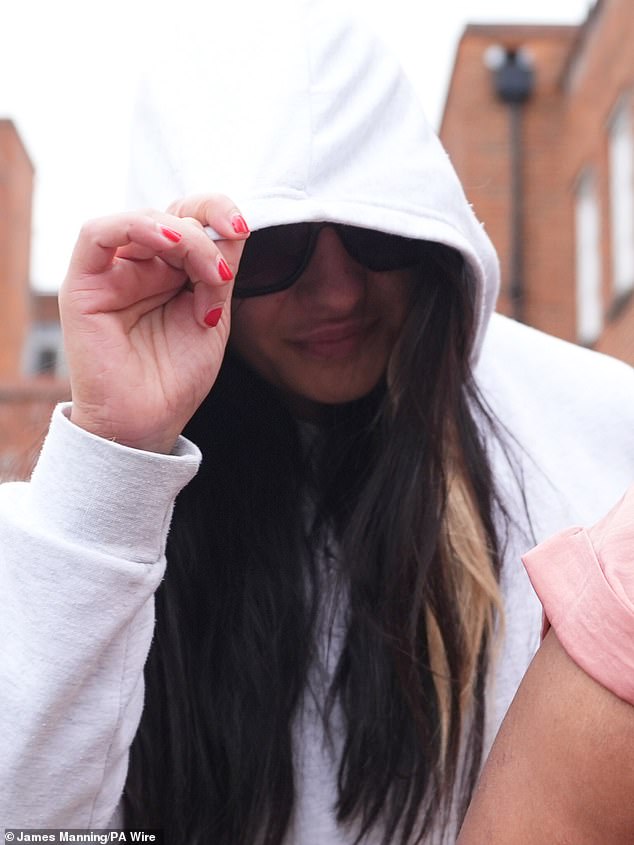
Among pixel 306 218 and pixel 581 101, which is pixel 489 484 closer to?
pixel 306 218

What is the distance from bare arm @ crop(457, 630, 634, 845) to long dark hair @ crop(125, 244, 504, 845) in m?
0.61

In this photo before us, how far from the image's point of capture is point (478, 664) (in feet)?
6.27

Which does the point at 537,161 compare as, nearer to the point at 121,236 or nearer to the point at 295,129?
the point at 295,129

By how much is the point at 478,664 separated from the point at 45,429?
787 mm

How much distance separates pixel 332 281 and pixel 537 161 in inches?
450

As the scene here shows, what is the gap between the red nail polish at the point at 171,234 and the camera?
4.61 ft

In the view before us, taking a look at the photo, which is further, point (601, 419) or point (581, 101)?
point (581, 101)

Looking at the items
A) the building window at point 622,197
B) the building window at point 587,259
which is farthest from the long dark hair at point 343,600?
the building window at point 587,259

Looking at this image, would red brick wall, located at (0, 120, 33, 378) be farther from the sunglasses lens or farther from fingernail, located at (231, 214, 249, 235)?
fingernail, located at (231, 214, 249, 235)

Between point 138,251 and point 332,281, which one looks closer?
point 138,251

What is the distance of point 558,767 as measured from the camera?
3.94 feet

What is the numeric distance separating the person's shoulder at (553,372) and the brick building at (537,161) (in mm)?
9641

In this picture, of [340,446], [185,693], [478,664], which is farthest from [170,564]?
[478,664]

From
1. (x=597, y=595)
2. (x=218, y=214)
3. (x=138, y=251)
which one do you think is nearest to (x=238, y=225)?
(x=218, y=214)
